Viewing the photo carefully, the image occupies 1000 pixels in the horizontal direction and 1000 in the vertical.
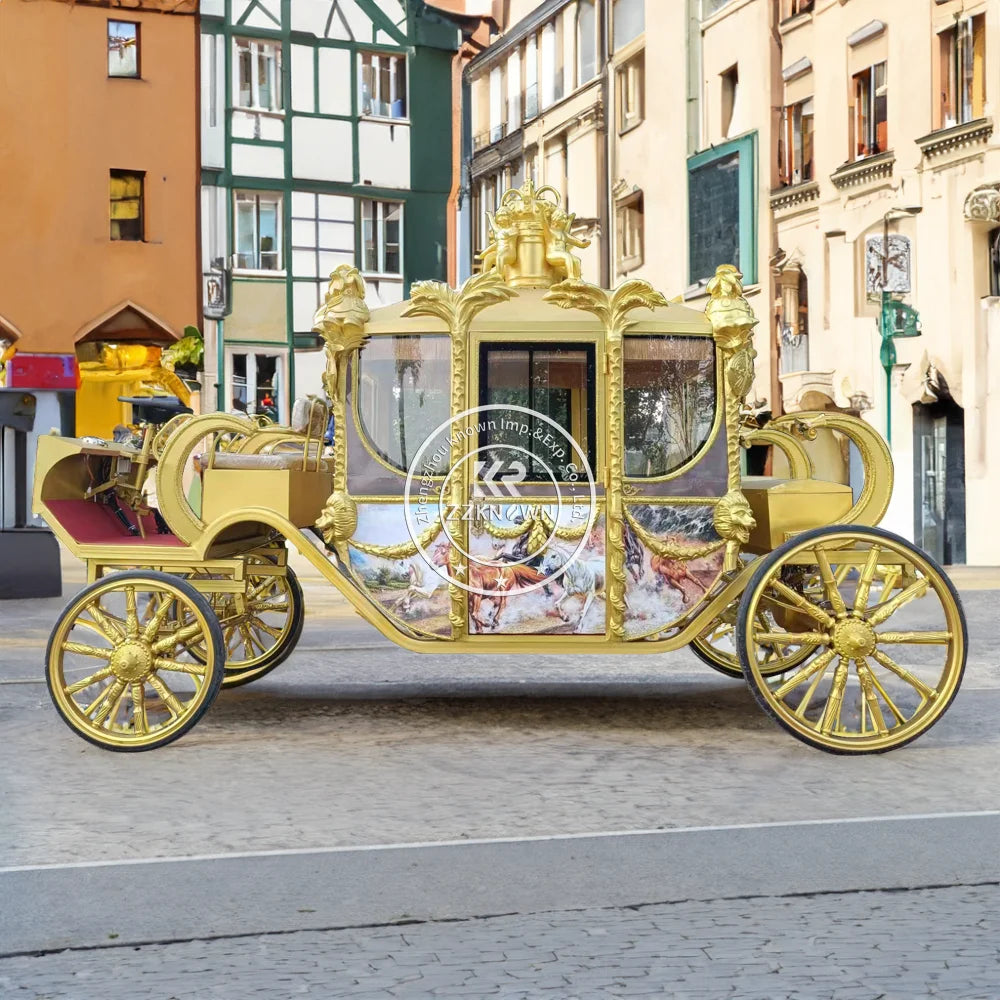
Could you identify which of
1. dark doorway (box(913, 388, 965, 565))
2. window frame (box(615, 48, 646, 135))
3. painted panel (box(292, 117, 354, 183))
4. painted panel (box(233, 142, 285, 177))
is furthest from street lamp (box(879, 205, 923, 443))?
painted panel (box(233, 142, 285, 177))

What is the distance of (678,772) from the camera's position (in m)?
7.28

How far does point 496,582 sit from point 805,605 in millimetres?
1382

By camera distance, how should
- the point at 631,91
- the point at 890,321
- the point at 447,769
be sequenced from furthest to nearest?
the point at 631,91 < the point at 890,321 < the point at 447,769

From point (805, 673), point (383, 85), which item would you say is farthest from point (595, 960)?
point (383, 85)

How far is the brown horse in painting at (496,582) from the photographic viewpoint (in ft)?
26.1

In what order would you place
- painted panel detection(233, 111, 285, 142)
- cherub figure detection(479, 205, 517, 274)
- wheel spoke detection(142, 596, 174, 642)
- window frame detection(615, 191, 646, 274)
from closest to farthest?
wheel spoke detection(142, 596, 174, 642)
cherub figure detection(479, 205, 517, 274)
window frame detection(615, 191, 646, 274)
painted panel detection(233, 111, 285, 142)

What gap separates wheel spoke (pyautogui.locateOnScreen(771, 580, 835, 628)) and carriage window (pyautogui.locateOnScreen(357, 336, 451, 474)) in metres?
1.59

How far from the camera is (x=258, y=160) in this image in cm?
3219

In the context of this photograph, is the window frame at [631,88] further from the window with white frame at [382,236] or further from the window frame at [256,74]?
the window frame at [256,74]

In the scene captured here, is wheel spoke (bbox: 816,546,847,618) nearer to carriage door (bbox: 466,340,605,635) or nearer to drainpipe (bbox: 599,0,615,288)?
carriage door (bbox: 466,340,605,635)

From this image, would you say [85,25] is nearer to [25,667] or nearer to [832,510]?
[25,667]

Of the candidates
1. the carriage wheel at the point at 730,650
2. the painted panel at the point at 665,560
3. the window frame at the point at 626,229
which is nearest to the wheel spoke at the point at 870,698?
the carriage wheel at the point at 730,650

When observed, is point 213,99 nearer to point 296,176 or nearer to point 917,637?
point 296,176

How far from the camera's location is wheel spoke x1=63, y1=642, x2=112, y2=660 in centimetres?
775
